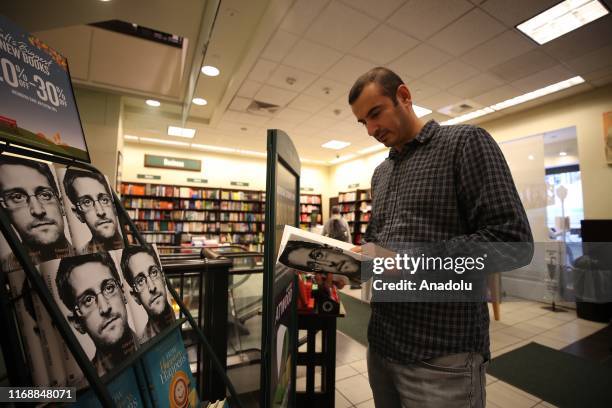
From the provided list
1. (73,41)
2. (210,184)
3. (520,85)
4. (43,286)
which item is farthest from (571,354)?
(210,184)

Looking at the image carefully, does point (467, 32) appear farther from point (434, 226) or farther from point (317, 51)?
point (434, 226)

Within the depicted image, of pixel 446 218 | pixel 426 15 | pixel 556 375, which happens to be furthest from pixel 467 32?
pixel 556 375

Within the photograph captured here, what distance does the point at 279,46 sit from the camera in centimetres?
341

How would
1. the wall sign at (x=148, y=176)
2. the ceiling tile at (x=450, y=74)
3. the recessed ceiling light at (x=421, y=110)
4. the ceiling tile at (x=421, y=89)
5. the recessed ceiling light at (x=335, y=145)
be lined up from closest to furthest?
1. the ceiling tile at (x=450, y=74)
2. the ceiling tile at (x=421, y=89)
3. the recessed ceiling light at (x=421, y=110)
4. the recessed ceiling light at (x=335, y=145)
5. the wall sign at (x=148, y=176)

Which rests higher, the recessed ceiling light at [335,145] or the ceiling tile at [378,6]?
the ceiling tile at [378,6]

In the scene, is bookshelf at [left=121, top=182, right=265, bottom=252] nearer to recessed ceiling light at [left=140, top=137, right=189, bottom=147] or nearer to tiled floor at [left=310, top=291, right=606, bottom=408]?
recessed ceiling light at [left=140, top=137, right=189, bottom=147]

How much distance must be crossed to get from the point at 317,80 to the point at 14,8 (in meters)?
3.34

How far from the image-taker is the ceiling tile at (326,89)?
4.27 metres

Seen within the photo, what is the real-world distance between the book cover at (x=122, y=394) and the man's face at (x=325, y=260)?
0.52 m

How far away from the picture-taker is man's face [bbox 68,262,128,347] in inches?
25.2

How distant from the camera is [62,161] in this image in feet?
2.82

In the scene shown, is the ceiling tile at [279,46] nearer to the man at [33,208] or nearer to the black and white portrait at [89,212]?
the black and white portrait at [89,212]

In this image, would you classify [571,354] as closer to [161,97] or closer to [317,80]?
[317,80]

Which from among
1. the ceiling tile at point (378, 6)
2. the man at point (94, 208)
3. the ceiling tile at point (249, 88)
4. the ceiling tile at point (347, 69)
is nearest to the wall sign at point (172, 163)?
the ceiling tile at point (249, 88)
